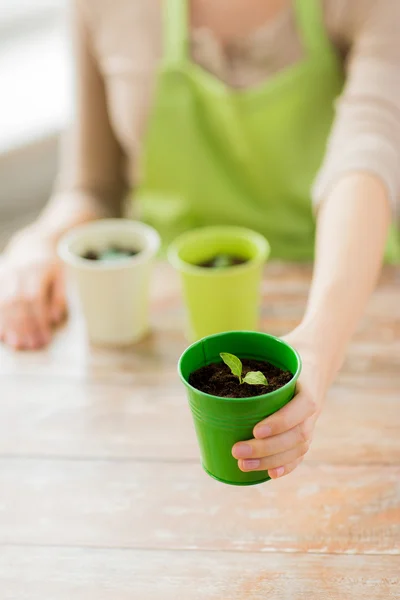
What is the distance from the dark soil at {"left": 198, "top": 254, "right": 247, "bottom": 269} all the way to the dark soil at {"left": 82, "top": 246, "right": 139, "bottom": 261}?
117 mm

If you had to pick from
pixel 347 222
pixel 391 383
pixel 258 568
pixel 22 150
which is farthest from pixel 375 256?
pixel 22 150

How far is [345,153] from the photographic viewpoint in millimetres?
1087

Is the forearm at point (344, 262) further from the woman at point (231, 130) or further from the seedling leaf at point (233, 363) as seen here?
the seedling leaf at point (233, 363)

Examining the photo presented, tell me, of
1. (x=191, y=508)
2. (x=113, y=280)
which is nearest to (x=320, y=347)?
(x=191, y=508)

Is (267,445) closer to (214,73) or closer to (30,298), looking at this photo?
(30,298)

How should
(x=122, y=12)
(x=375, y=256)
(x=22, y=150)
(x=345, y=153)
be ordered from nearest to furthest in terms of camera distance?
(x=375, y=256) < (x=345, y=153) < (x=122, y=12) < (x=22, y=150)

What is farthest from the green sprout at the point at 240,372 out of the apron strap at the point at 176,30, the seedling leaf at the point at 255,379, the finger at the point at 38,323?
the apron strap at the point at 176,30

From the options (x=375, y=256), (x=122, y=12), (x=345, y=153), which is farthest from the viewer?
(x=122, y=12)

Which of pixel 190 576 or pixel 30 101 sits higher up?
pixel 190 576

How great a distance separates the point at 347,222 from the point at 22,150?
4.86 feet

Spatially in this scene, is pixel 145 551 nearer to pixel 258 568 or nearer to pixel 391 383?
pixel 258 568

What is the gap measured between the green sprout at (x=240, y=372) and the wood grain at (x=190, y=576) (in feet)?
0.60

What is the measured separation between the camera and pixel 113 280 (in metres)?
1.07

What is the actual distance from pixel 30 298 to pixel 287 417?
0.56 meters
